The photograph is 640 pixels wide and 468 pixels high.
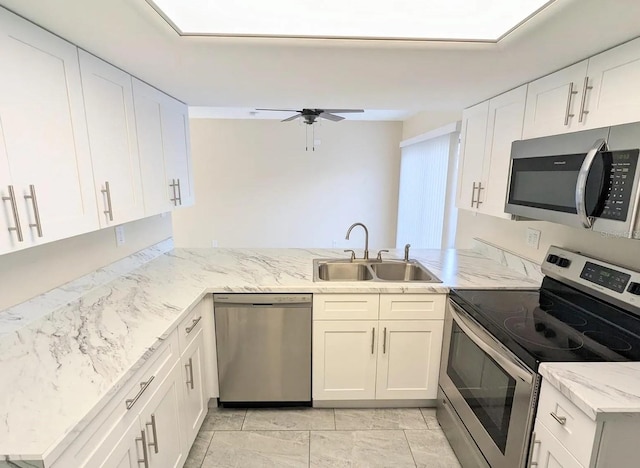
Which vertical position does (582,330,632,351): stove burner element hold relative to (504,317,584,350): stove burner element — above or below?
above

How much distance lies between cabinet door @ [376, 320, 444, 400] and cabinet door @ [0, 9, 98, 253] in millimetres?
1769

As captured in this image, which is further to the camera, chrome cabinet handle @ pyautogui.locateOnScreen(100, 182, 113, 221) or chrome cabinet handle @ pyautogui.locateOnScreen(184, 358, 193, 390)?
chrome cabinet handle @ pyautogui.locateOnScreen(184, 358, 193, 390)

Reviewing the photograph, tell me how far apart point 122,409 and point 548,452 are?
1.53m

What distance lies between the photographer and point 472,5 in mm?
1174

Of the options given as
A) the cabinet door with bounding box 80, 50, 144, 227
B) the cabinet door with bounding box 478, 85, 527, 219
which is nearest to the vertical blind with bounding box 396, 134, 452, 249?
the cabinet door with bounding box 478, 85, 527, 219

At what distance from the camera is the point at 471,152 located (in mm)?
2320

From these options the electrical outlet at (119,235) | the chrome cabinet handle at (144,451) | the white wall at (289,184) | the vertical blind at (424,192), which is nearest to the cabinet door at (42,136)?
the electrical outlet at (119,235)

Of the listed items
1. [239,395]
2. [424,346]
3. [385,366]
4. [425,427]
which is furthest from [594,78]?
[239,395]

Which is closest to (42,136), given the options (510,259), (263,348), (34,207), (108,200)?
(34,207)

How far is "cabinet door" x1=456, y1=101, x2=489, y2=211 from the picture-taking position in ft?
7.20

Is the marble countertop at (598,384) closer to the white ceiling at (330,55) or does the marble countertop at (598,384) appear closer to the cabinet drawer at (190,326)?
the white ceiling at (330,55)

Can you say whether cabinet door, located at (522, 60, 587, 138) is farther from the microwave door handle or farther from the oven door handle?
the oven door handle

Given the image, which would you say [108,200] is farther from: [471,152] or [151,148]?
[471,152]

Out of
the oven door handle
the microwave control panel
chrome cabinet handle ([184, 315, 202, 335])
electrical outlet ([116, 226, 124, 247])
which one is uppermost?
the microwave control panel
